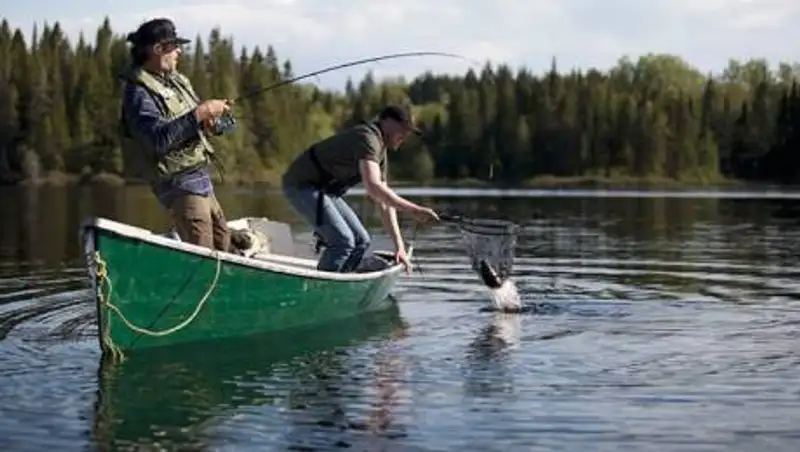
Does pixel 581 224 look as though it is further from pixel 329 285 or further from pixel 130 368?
pixel 130 368

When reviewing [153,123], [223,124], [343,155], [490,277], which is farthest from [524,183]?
[153,123]

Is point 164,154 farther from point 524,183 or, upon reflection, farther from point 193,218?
point 524,183

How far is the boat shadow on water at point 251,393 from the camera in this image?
31.5ft

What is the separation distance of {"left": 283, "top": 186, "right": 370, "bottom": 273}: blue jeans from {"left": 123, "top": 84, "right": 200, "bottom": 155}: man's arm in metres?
2.79

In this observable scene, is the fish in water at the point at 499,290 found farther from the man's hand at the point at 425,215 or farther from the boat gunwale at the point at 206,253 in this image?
the man's hand at the point at 425,215

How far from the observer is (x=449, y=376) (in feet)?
38.7

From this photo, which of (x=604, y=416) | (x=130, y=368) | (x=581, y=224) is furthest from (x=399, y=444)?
(x=581, y=224)

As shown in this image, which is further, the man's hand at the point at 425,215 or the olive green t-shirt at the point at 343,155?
the man's hand at the point at 425,215

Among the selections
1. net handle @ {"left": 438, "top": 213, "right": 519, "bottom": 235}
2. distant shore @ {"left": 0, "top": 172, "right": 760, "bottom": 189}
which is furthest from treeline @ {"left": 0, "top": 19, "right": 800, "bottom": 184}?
net handle @ {"left": 438, "top": 213, "right": 519, "bottom": 235}

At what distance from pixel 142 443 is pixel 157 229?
25541mm

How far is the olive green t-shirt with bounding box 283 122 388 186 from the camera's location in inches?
581

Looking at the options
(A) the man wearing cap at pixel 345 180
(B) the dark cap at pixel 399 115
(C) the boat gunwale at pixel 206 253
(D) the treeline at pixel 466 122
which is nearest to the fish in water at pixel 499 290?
(C) the boat gunwale at pixel 206 253

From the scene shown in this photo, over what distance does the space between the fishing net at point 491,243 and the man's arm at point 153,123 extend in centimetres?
507

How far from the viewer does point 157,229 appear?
3453 cm
